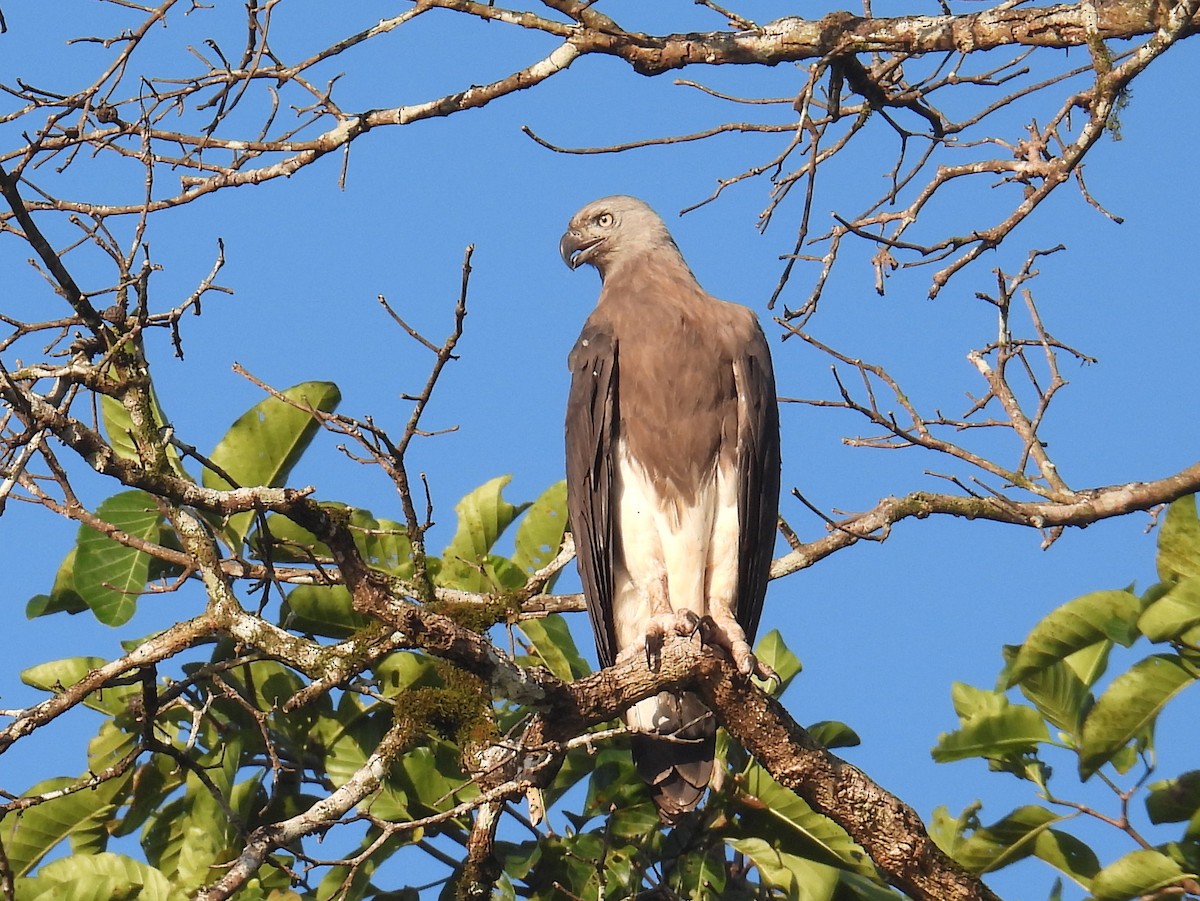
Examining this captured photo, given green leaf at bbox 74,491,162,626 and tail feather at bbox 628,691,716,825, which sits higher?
green leaf at bbox 74,491,162,626

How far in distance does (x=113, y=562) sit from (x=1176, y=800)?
3363 mm

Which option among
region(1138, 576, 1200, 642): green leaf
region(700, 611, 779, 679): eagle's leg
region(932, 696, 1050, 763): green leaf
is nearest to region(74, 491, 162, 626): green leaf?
region(700, 611, 779, 679): eagle's leg

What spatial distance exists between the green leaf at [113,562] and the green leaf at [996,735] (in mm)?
2638

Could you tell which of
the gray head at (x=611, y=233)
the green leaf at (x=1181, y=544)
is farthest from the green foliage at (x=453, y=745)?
the gray head at (x=611, y=233)

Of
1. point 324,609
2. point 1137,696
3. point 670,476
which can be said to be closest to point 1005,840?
point 1137,696

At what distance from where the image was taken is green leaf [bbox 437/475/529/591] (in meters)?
4.78

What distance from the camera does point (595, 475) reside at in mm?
4816

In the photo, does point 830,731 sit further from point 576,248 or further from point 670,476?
point 576,248

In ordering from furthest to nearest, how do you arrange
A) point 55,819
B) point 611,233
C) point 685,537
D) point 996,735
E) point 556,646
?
point 611,233 < point 685,537 < point 556,646 < point 55,819 < point 996,735

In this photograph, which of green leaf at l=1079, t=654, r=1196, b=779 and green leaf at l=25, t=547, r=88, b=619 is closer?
green leaf at l=1079, t=654, r=1196, b=779

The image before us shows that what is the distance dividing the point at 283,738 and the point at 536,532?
1.17 metres

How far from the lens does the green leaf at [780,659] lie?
15.5 ft

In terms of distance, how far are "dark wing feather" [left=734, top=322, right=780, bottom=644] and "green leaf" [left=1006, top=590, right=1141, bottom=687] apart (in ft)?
3.46

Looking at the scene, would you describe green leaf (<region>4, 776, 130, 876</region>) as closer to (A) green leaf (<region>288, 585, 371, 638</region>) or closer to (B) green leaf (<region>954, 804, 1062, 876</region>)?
(A) green leaf (<region>288, 585, 371, 638</region>)
